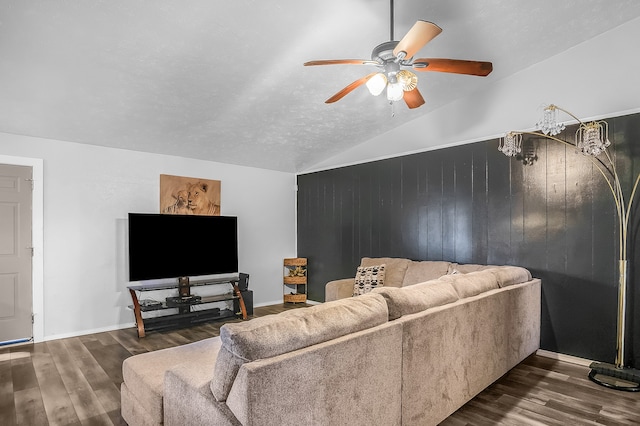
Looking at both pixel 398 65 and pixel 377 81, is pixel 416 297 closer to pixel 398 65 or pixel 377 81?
pixel 377 81

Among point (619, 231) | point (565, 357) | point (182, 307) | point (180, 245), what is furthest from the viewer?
point (182, 307)

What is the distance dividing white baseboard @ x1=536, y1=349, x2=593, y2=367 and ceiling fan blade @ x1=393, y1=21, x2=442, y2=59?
3.34m

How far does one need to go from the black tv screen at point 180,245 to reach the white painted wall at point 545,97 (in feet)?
9.07

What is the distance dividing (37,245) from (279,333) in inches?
162

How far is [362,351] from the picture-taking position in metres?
1.75

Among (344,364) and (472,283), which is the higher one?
(472,283)

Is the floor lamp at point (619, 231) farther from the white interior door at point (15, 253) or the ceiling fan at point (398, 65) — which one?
the white interior door at point (15, 253)

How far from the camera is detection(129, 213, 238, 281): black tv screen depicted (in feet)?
15.2

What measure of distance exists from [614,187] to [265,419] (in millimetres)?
3702

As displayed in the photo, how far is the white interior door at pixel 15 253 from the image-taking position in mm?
4059

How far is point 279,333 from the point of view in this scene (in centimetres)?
152

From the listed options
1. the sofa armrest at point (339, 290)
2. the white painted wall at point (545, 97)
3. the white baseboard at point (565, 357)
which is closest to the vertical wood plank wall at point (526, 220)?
the white baseboard at point (565, 357)

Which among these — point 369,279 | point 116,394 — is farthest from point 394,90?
point 116,394

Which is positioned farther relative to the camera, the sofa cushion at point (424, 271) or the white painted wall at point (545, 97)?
the sofa cushion at point (424, 271)
